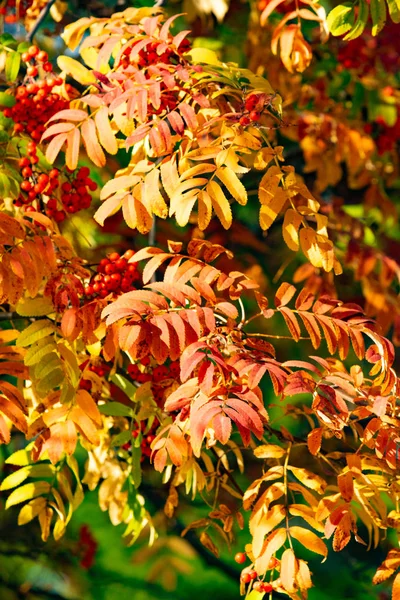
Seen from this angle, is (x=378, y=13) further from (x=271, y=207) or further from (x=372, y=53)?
(x=372, y=53)

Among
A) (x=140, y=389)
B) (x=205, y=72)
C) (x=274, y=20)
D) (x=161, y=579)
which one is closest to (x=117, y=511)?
(x=140, y=389)

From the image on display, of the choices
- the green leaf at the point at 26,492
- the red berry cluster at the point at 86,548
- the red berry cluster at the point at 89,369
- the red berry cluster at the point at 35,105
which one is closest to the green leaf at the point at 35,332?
the red berry cluster at the point at 89,369

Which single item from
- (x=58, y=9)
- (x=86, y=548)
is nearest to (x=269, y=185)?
(x=58, y=9)

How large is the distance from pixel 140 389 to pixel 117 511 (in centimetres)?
44

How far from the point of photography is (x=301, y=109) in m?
Result: 3.12

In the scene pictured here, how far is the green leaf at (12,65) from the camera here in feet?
6.04

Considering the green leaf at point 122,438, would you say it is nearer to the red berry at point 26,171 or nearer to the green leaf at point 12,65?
the red berry at point 26,171

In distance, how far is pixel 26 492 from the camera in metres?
1.71

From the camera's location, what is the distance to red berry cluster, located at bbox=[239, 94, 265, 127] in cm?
149

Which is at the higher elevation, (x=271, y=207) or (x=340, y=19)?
(x=340, y=19)

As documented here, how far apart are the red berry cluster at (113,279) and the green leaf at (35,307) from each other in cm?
8

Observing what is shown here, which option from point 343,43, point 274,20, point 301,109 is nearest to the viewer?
point 274,20

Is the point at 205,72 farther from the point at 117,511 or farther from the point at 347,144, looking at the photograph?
the point at 347,144

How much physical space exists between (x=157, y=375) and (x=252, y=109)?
0.57m
